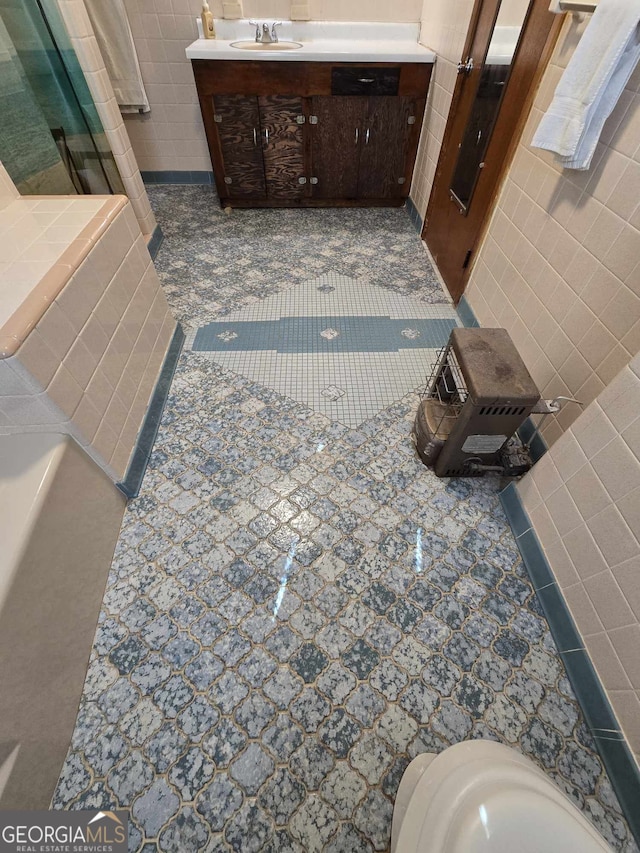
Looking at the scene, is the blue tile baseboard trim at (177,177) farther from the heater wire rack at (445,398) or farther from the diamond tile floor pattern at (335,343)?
the heater wire rack at (445,398)

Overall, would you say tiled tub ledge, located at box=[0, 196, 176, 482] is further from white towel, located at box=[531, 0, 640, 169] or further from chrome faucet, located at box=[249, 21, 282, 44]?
chrome faucet, located at box=[249, 21, 282, 44]

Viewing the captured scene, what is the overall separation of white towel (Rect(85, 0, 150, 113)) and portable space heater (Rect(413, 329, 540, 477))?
326 centimetres

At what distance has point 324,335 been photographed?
6.87ft

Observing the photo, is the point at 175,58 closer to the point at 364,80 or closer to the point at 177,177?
the point at 177,177

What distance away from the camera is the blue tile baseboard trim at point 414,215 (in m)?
2.89

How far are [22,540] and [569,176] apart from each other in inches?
80.3

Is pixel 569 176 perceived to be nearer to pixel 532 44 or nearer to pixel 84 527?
pixel 532 44

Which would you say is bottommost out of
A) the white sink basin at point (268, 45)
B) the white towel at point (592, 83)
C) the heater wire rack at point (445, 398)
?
the heater wire rack at point (445, 398)

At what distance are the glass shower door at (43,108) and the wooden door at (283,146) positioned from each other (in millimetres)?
1127

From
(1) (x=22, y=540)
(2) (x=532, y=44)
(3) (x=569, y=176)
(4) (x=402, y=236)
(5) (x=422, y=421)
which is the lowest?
(4) (x=402, y=236)

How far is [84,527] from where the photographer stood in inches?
45.6

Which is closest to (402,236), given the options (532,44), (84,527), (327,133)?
(327,133)

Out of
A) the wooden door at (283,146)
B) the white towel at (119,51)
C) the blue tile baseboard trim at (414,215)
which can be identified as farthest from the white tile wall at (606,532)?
the white towel at (119,51)

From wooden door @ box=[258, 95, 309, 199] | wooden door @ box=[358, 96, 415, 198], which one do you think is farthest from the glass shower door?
wooden door @ box=[358, 96, 415, 198]
